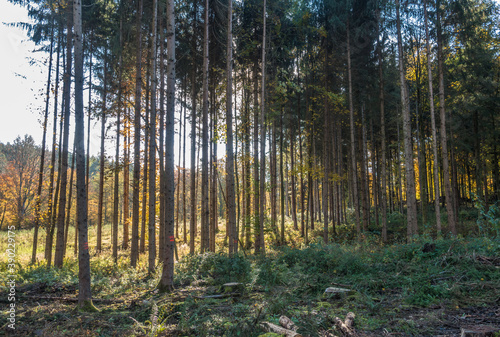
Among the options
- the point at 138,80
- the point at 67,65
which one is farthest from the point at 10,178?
the point at 138,80

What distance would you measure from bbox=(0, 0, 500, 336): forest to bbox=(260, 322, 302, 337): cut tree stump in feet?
0.10

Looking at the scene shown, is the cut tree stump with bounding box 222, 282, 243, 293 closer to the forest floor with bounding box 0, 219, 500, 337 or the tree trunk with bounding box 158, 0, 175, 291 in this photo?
the forest floor with bounding box 0, 219, 500, 337

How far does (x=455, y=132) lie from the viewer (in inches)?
832

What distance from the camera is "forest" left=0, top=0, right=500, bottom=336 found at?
5.68m

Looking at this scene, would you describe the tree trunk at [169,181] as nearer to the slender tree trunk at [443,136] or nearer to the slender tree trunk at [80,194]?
the slender tree trunk at [80,194]

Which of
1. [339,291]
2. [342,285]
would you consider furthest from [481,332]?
[342,285]

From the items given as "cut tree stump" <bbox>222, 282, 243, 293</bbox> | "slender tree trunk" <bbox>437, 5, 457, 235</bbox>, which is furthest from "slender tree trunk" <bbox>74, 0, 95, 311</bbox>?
"slender tree trunk" <bbox>437, 5, 457, 235</bbox>

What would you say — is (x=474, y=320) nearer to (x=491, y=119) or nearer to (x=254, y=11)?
(x=254, y=11)

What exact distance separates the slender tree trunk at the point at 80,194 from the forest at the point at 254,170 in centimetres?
4

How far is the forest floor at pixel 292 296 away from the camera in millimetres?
4859

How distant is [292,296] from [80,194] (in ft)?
18.9

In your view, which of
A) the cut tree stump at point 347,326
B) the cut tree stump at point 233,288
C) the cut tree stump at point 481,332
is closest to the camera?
the cut tree stump at point 481,332

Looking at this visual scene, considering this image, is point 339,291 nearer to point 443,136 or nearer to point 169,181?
point 169,181

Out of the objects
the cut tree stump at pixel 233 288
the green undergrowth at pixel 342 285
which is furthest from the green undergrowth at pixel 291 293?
the cut tree stump at pixel 233 288
